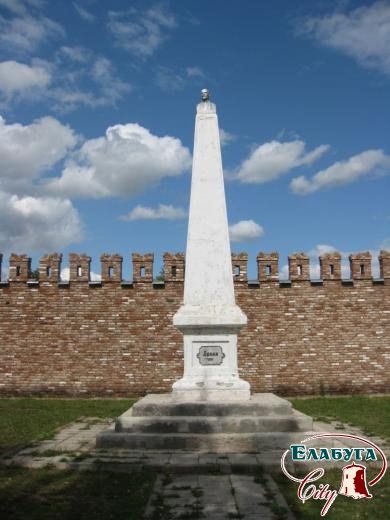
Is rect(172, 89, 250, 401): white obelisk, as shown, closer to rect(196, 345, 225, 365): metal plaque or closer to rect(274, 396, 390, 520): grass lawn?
rect(196, 345, 225, 365): metal plaque

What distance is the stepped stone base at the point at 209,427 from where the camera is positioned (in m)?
7.16

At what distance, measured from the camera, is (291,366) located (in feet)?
50.6

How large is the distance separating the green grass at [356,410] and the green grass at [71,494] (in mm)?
4840

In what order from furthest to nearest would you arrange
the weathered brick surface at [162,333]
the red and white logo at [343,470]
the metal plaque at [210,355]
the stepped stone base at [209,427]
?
the weathered brick surface at [162,333]
the metal plaque at [210,355]
the stepped stone base at [209,427]
the red and white logo at [343,470]

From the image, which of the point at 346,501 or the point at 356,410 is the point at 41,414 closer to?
the point at 356,410

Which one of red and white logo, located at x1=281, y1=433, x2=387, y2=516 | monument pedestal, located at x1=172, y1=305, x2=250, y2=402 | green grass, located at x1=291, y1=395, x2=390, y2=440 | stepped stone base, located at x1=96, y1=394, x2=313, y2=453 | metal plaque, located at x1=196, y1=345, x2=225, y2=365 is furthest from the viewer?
green grass, located at x1=291, y1=395, x2=390, y2=440

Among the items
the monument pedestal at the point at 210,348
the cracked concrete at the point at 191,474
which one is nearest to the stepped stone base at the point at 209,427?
the cracked concrete at the point at 191,474

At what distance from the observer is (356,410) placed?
1260 centimetres

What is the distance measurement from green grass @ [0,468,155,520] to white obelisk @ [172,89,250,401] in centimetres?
236

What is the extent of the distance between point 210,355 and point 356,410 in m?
5.93

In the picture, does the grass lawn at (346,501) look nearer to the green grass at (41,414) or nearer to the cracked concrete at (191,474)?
the cracked concrete at (191,474)

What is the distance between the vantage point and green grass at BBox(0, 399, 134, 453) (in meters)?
8.91

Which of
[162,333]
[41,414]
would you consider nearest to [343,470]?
[41,414]

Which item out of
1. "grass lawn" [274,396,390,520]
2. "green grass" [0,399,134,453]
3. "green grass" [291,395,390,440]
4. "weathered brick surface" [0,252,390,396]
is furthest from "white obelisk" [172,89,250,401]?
"weathered brick surface" [0,252,390,396]
